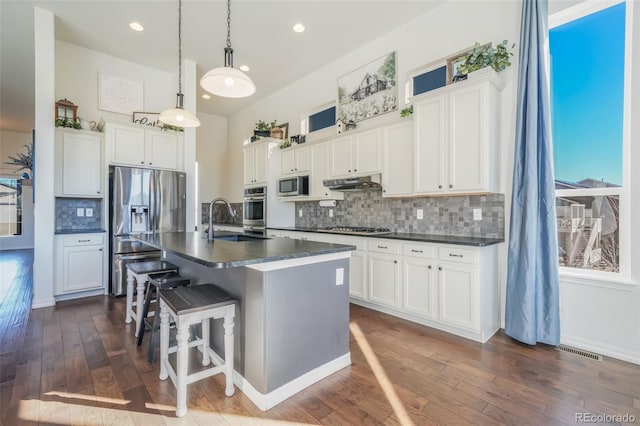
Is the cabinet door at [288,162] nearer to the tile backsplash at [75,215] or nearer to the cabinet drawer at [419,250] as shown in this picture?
the cabinet drawer at [419,250]

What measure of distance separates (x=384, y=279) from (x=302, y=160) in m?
2.38

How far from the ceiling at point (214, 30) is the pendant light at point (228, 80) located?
1.49 metres

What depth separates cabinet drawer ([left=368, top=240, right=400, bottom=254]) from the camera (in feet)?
10.4

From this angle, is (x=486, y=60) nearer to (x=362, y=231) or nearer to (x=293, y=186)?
(x=362, y=231)

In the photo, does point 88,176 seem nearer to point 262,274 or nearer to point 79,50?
point 79,50

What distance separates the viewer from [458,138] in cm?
292

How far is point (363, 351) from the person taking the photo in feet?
8.17

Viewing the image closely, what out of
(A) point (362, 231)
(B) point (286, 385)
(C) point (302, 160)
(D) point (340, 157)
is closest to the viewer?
(B) point (286, 385)

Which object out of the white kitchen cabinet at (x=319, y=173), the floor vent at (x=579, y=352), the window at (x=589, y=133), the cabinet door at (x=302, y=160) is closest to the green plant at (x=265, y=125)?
the cabinet door at (x=302, y=160)

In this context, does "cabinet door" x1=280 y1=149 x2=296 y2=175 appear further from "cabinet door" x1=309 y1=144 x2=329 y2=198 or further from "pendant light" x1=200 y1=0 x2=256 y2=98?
"pendant light" x1=200 y1=0 x2=256 y2=98

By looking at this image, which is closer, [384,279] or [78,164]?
[384,279]

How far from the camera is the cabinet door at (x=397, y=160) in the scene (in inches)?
134

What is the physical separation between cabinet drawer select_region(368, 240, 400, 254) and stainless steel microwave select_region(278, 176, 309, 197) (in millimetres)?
1679

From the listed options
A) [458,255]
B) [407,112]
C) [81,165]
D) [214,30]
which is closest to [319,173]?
[407,112]
